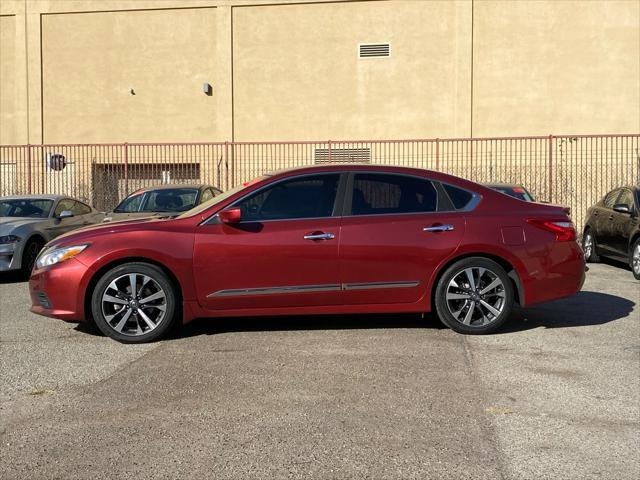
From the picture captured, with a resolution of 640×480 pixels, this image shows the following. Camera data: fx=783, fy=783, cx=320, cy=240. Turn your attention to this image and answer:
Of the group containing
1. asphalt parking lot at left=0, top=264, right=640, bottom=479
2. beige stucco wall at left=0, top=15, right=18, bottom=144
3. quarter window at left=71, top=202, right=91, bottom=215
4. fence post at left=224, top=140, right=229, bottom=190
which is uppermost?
beige stucco wall at left=0, top=15, right=18, bottom=144

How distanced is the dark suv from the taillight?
4.76 m

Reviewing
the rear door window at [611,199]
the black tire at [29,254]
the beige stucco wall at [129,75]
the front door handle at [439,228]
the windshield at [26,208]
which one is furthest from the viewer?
the beige stucco wall at [129,75]

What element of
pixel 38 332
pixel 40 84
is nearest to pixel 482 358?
pixel 38 332

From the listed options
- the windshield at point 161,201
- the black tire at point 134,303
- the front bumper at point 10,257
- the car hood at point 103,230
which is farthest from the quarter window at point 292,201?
the windshield at point 161,201

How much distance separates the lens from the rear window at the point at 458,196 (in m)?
7.37

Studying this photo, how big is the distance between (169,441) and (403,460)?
133 centimetres

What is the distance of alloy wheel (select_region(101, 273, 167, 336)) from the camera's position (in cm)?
698

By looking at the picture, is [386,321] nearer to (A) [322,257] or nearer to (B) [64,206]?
(A) [322,257]

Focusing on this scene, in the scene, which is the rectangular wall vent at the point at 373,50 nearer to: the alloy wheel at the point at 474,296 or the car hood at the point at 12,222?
the car hood at the point at 12,222

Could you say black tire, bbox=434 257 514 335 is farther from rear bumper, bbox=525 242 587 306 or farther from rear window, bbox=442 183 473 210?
rear window, bbox=442 183 473 210

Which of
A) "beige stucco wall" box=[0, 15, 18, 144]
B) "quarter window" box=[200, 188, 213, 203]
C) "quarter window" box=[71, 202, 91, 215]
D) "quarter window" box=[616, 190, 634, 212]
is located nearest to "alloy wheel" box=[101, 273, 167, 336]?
"quarter window" box=[200, 188, 213, 203]

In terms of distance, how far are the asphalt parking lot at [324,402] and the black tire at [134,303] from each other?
183mm

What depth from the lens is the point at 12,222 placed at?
1224 cm

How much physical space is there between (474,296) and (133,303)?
3.11 m
